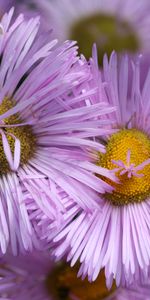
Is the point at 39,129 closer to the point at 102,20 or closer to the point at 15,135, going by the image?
the point at 15,135

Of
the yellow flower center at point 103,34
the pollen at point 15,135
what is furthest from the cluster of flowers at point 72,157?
the yellow flower center at point 103,34

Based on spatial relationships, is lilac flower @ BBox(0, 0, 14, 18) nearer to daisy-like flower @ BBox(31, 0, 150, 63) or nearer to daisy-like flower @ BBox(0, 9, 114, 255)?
daisy-like flower @ BBox(31, 0, 150, 63)

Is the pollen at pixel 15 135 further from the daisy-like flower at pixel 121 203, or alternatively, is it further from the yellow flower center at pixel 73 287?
the yellow flower center at pixel 73 287

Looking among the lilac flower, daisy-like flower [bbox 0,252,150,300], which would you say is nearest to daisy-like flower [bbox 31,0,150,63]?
the lilac flower

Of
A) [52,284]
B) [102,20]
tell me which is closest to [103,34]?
[102,20]

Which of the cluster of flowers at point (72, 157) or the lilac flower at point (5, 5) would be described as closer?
the cluster of flowers at point (72, 157)

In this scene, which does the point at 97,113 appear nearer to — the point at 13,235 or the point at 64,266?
the point at 13,235

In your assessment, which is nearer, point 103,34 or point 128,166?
point 128,166
